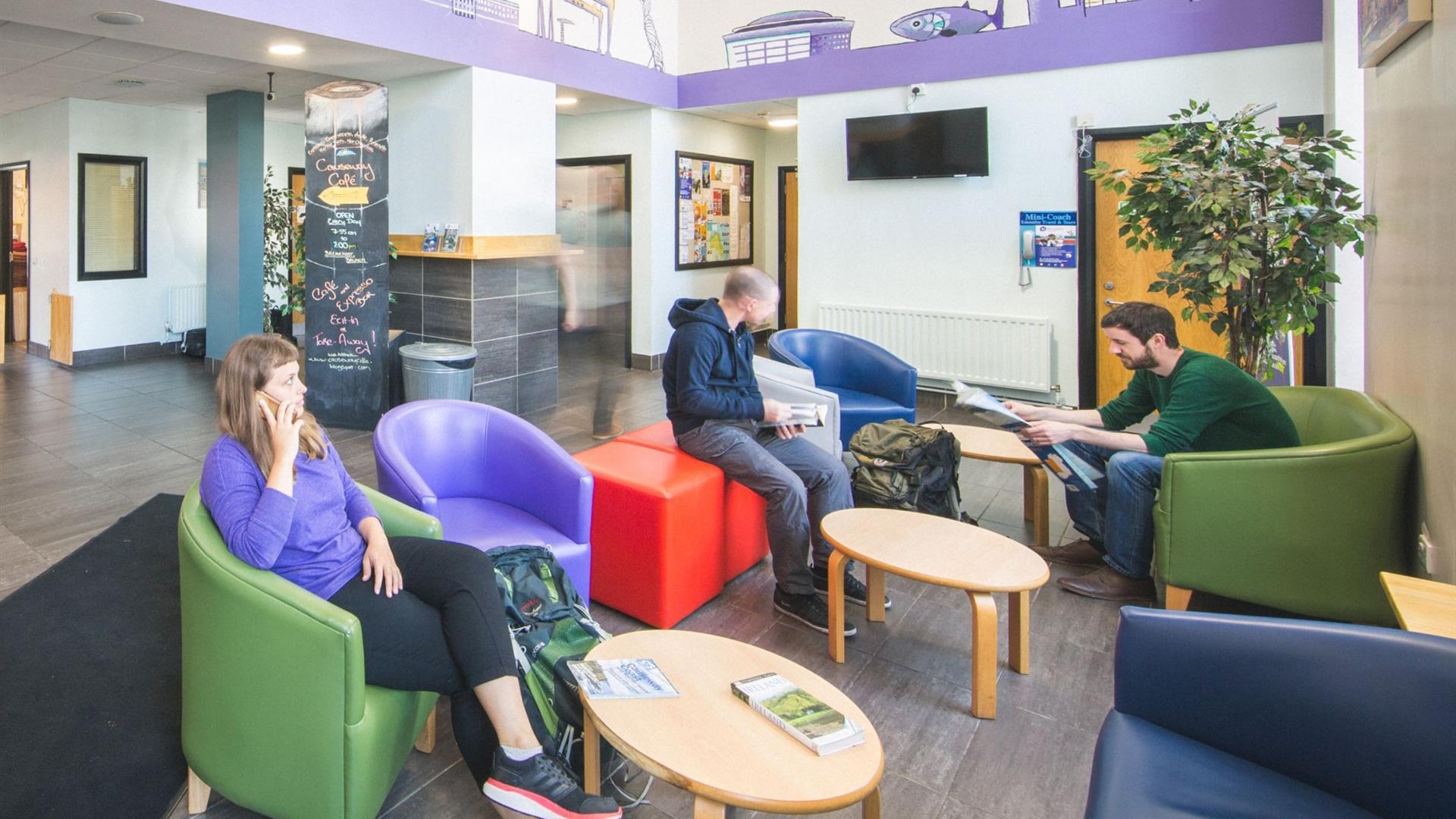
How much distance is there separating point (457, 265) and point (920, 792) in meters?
5.31

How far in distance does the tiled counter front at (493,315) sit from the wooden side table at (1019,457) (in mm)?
3717

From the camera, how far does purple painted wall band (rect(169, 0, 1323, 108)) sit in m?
5.52

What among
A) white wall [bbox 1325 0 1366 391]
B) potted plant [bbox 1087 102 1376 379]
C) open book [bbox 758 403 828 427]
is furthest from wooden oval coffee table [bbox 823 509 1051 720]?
white wall [bbox 1325 0 1366 391]

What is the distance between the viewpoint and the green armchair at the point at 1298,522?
2.87 meters

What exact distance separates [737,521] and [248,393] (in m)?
1.91

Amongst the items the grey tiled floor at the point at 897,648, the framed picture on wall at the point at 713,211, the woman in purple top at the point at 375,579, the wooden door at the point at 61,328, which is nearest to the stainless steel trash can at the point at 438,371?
the grey tiled floor at the point at 897,648

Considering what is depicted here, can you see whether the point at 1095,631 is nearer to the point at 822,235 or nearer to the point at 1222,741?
the point at 1222,741

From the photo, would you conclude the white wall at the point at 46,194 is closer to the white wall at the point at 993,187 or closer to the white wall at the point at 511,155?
the white wall at the point at 511,155

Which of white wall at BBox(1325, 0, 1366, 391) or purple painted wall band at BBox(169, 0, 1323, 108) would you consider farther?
purple painted wall band at BBox(169, 0, 1323, 108)

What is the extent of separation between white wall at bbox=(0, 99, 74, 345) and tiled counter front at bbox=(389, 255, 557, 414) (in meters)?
4.28

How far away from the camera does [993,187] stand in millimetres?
6938

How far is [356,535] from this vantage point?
2.23m

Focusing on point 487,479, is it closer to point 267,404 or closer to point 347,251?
point 267,404

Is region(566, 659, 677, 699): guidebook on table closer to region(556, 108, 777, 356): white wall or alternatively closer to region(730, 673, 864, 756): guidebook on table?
region(730, 673, 864, 756): guidebook on table
